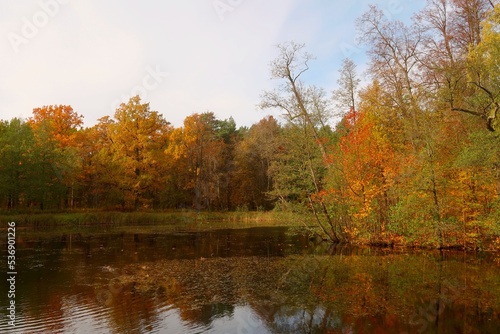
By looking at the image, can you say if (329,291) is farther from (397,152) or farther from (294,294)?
(397,152)

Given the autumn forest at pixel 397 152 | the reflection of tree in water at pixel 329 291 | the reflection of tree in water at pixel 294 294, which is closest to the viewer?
the reflection of tree in water at pixel 294 294

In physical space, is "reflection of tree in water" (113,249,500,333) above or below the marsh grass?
below

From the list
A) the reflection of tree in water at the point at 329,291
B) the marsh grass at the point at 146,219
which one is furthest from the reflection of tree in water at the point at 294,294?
the marsh grass at the point at 146,219

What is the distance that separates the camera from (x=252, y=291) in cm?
1207

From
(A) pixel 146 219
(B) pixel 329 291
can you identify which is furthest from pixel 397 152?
(A) pixel 146 219

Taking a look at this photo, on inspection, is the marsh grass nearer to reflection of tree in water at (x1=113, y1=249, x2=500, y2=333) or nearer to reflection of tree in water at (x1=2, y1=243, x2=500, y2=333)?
reflection of tree in water at (x1=113, y1=249, x2=500, y2=333)

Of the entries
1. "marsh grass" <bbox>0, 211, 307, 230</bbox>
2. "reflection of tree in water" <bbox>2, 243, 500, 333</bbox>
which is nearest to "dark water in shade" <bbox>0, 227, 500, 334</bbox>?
"reflection of tree in water" <bbox>2, 243, 500, 333</bbox>

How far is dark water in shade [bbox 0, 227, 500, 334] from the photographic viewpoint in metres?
8.88

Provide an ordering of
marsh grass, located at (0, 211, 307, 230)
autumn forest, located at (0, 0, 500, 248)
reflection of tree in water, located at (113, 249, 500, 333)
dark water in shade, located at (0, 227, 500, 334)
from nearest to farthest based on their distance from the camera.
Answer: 1. dark water in shade, located at (0, 227, 500, 334)
2. reflection of tree in water, located at (113, 249, 500, 333)
3. autumn forest, located at (0, 0, 500, 248)
4. marsh grass, located at (0, 211, 307, 230)

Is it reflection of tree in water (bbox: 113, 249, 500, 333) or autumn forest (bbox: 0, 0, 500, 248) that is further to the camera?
autumn forest (bbox: 0, 0, 500, 248)

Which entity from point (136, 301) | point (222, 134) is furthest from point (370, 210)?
point (222, 134)

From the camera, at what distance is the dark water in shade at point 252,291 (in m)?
8.88

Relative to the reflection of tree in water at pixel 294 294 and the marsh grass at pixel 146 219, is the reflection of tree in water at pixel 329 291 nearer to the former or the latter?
the reflection of tree in water at pixel 294 294

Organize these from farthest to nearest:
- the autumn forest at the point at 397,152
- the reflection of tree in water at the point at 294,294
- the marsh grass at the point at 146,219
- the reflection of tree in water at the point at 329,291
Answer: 1. the marsh grass at the point at 146,219
2. the autumn forest at the point at 397,152
3. the reflection of tree in water at the point at 329,291
4. the reflection of tree in water at the point at 294,294
